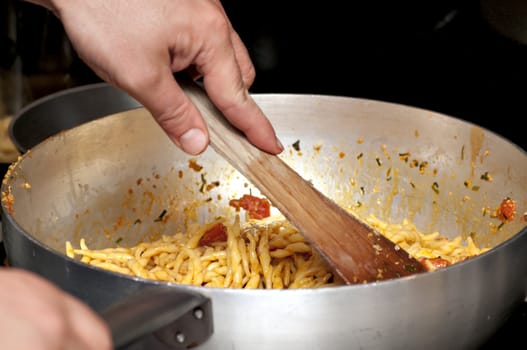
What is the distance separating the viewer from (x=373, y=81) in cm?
242

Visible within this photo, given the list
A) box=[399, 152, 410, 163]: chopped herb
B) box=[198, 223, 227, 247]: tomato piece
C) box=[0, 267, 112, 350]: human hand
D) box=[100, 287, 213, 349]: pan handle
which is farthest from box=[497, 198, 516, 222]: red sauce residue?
box=[0, 267, 112, 350]: human hand

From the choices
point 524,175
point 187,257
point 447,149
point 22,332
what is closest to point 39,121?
point 187,257

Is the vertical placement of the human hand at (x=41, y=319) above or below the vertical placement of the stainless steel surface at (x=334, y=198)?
above

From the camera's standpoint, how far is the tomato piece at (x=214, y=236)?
181cm

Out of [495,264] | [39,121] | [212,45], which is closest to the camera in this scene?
[495,264]

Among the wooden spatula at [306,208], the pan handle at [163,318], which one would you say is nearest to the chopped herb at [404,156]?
the wooden spatula at [306,208]

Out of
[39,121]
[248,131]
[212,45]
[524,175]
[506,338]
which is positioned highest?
[212,45]

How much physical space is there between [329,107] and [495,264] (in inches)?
31.3

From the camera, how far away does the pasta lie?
1.60 meters

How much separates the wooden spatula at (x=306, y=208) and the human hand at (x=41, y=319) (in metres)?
0.79

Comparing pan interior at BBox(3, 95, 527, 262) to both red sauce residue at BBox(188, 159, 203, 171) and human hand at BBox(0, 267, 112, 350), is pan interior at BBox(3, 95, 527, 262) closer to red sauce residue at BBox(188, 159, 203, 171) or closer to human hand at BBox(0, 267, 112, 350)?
red sauce residue at BBox(188, 159, 203, 171)

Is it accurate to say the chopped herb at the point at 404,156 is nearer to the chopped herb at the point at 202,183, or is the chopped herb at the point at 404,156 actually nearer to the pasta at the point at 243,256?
the pasta at the point at 243,256

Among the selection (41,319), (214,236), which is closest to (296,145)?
(214,236)

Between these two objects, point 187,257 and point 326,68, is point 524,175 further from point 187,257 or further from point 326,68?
point 326,68
